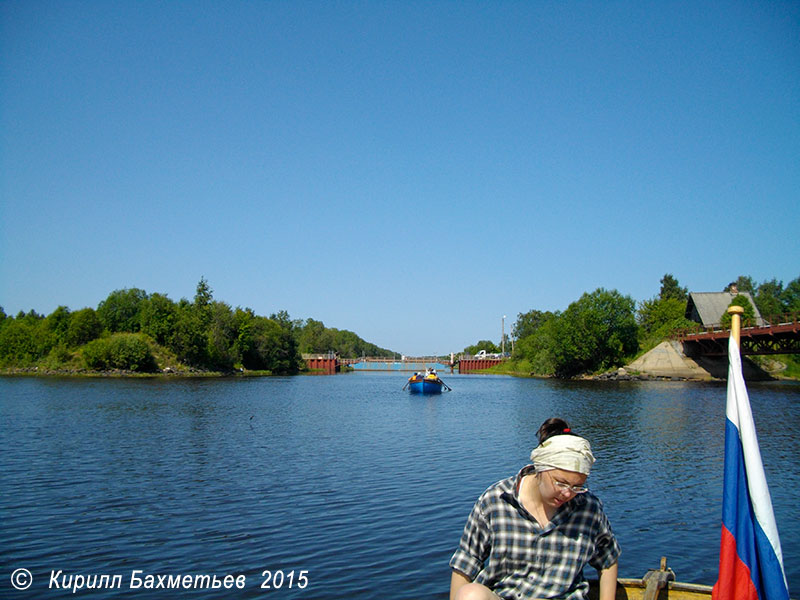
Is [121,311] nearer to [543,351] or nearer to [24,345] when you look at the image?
[24,345]

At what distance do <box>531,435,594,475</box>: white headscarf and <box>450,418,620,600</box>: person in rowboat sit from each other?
0.03 metres

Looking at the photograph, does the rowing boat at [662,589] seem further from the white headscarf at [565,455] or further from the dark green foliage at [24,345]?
the dark green foliage at [24,345]

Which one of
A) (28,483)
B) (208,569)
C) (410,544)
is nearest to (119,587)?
(208,569)

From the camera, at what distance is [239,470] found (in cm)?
1917

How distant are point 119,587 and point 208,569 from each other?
138 cm

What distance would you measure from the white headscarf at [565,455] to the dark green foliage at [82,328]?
11262 cm

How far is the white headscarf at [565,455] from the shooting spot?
477cm

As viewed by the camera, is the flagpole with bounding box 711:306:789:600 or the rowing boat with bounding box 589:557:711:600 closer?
the flagpole with bounding box 711:306:789:600

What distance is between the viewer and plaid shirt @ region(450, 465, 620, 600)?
511 cm

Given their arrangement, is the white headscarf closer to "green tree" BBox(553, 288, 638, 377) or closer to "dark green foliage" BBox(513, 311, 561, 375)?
"green tree" BBox(553, 288, 638, 377)

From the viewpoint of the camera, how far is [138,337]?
9800 centimetres

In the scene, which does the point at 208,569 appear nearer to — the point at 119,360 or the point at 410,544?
the point at 410,544

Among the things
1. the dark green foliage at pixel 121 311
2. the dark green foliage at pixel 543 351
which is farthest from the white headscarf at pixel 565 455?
the dark green foliage at pixel 121 311

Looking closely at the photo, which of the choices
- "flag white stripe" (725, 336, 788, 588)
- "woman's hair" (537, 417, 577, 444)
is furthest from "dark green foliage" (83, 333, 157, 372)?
"flag white stripe" (725, 336, 788, 588)
